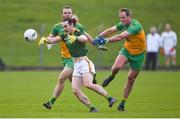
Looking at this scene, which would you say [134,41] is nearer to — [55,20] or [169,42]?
[169,42]

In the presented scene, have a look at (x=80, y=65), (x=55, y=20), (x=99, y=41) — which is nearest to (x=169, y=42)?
(x=55, y=20)

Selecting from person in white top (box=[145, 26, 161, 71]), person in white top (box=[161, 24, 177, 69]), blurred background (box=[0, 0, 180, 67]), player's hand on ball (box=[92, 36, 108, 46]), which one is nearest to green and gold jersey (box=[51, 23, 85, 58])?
player's hand on ball (box=[92, 36, 108, 46])

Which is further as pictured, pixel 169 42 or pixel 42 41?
pixel 169 42

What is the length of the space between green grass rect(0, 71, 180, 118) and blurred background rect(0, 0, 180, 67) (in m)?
12.6

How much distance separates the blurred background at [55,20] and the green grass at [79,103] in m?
12.6

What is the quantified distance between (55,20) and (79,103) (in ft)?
104

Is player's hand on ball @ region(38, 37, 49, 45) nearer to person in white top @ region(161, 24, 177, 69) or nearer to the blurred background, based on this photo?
person in white top @ region(161, 24, 177, 69)

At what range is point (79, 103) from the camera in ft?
79.2

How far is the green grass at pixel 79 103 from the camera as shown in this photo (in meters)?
20.3

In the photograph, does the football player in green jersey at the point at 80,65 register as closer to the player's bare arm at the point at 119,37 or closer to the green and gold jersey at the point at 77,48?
the green and gold jersey at the point at 77,48

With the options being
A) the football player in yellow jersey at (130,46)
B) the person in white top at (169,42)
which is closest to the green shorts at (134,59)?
Answer: the football player in yellow jersey at (130,46)

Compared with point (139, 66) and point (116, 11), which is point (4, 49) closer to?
point (116, 11)

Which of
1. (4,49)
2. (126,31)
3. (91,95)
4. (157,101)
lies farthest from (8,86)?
(4,49)

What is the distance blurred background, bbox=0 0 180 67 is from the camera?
164 feet
